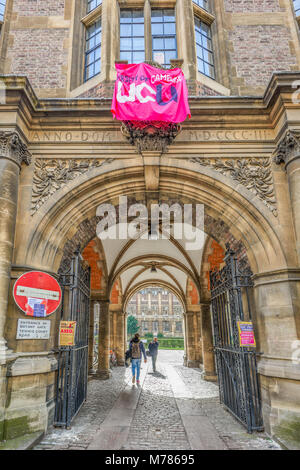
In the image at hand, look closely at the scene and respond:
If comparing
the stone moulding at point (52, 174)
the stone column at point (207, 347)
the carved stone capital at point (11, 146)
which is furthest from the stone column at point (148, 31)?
the stone column at point (207, 347)

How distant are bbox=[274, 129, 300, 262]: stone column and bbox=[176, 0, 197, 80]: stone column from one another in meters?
2.52

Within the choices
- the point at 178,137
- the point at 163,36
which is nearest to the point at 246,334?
the point at 178,137

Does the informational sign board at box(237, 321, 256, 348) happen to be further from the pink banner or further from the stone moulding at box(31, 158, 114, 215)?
the stone moulding at box(31, 158, 114, 215)

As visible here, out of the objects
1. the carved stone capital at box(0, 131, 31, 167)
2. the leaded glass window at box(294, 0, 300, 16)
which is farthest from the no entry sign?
the leaded glass window at box(294, 0, 300, 16)

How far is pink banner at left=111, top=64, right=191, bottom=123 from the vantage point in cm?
538

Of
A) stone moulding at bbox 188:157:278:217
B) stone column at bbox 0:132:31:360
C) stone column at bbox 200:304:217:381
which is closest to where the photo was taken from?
stone column at bbox 0:132:31:360

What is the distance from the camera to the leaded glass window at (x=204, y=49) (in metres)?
7.29

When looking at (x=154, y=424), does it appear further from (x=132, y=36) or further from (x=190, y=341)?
(x=190, y=341)

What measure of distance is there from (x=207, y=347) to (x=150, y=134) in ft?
26.3

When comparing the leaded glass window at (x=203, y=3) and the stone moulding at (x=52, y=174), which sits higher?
the leaded glass window at (x=203, y=3)

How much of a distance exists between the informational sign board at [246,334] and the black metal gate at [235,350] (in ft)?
0.47

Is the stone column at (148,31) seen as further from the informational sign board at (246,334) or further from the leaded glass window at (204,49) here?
the informational sign board at (246,334)

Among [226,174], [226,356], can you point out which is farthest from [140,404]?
[226,174]
